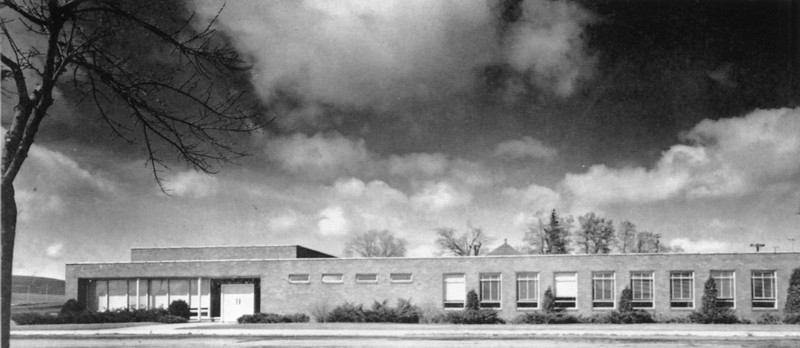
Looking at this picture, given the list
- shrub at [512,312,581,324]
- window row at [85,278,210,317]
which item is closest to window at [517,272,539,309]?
shrub at [512,312,581,324]

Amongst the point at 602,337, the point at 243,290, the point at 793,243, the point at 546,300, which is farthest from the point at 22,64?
the point at 793,243

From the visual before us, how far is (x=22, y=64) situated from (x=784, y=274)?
3714 centimetres

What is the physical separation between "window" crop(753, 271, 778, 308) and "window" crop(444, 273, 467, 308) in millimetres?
14347

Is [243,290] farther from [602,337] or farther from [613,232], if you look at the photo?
[613,232]

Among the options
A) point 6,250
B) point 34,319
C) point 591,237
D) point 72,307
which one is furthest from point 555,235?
point 6,250

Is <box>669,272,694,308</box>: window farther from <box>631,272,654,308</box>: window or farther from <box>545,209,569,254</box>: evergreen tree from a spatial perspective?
<box>545,209,569,254</box>: evergreen tree

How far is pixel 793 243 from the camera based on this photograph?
172ft

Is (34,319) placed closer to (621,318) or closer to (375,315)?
(375,315)

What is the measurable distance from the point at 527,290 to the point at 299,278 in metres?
12.4

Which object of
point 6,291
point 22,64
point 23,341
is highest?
point 22,64

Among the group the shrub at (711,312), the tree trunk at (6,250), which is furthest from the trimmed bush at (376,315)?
the tree trunk at (6,250)

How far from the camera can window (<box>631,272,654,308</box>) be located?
121 feet

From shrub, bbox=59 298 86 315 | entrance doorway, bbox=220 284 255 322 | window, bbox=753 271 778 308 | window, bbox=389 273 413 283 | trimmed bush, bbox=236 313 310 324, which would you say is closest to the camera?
trimmed bush, bbox=236 313 310 324

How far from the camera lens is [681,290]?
3681 centimetres
